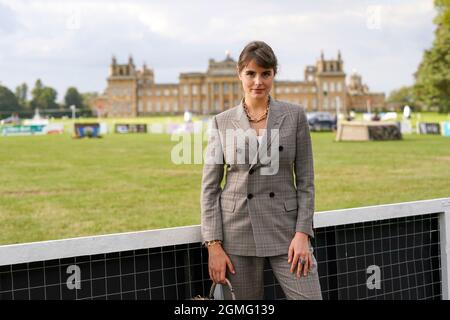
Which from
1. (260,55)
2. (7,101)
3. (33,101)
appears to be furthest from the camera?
(33,101)

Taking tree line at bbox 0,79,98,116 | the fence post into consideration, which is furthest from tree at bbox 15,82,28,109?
the fence post

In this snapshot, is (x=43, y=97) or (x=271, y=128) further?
(x=43, y=97)

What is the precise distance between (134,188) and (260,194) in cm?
908

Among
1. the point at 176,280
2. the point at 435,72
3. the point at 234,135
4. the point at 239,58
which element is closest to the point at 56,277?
the point at 176,280

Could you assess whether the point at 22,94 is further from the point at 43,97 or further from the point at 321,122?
the point at 321,122

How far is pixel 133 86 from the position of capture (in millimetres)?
96125

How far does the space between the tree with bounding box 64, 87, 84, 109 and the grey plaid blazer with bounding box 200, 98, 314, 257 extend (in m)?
73.3

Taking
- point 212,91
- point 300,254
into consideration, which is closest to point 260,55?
point 300,254

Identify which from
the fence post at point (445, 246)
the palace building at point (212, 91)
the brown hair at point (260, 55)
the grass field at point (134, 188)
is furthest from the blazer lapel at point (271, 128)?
the palace building at point (212, 91)

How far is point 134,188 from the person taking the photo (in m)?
11.4

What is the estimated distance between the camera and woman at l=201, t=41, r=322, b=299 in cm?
245

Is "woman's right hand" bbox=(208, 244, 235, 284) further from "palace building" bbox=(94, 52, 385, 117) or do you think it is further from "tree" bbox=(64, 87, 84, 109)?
"palace building" bbox=(94, 52, 385, 117)
